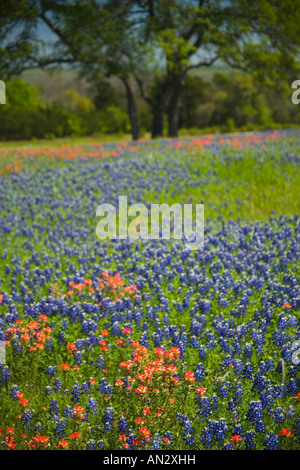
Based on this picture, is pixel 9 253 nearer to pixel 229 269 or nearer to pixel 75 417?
pixel 229 269

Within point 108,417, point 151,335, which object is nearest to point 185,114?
→ point 151,335

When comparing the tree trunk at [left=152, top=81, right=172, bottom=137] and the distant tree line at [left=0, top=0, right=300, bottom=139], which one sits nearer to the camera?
the distant tree line at [left=0, top=0, right=300, bottom=139]

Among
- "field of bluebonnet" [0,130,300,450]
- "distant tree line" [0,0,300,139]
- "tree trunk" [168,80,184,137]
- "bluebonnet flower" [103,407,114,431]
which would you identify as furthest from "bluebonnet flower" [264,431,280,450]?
"tree trunk" [168,80,184,137]

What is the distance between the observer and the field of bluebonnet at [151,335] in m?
2.96

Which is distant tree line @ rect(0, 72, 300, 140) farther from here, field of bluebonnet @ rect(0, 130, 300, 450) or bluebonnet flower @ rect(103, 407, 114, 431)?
bluebonnet flower @ rect(103, 407, 114, 431)

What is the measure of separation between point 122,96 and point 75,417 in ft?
180

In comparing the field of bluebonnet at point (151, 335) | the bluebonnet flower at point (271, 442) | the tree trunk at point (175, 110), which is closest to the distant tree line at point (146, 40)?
the tree trunk at point (175, 110)

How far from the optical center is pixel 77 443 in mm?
2807

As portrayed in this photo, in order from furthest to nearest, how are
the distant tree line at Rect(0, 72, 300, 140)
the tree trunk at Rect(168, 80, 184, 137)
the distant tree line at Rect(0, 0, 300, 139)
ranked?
the distant tree line at Rect(0, 72, 300, 140), the tree trunk at Rect(168, 80, 184, 137), the distant tree line at Rect(0, 0, 300, 139)

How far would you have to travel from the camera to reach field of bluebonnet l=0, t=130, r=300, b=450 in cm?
296

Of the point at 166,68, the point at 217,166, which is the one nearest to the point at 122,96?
the point at 166,68

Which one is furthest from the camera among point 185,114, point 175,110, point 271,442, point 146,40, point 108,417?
point 185,114

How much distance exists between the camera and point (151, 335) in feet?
13.0

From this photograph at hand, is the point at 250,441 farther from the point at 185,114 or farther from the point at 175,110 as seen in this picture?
the point at 185,114
